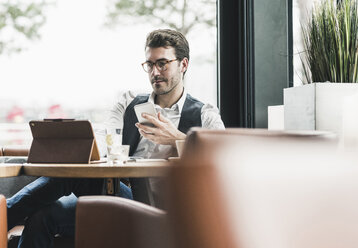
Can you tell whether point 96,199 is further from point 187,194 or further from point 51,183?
point 51,183

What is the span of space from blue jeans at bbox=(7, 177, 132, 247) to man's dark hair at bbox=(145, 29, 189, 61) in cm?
101

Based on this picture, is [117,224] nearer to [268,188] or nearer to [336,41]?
[268,188]

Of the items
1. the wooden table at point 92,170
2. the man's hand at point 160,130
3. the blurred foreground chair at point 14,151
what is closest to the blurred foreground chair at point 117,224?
the wooden table at point 92,170

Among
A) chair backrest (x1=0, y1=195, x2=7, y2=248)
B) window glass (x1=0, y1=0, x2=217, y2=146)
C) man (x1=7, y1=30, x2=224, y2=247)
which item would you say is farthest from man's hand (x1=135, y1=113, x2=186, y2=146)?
window glass (x1=0, y1=0, x2=217, y2=146)

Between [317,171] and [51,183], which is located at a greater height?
[317,171]

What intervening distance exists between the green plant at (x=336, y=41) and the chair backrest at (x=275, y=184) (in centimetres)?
150

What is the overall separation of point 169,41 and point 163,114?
0.43 meters

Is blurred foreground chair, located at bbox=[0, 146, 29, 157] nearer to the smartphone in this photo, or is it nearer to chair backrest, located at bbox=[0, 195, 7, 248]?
the smartphone

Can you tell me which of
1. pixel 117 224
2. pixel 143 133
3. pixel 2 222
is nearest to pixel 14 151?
pixel 143 133

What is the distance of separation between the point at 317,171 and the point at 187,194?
0.68 ft

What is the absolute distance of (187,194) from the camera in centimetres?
75

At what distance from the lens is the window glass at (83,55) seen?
3.71 metres

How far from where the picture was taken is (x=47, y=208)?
6.10 feet

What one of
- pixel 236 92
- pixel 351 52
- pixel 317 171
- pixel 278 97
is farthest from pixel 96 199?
pixel 236 92
